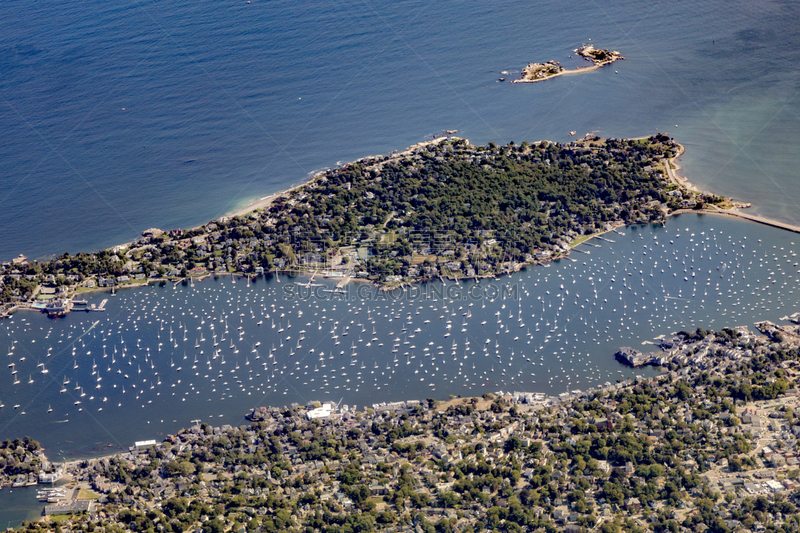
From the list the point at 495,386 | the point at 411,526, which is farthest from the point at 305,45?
the point at 411,526

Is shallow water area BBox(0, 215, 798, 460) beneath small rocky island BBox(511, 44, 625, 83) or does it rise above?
beneath

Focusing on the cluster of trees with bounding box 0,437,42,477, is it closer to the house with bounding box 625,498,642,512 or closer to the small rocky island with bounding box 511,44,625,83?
the house with bounding box 625,498,642,512

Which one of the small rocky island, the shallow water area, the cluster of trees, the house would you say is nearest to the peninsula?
the shallow water area

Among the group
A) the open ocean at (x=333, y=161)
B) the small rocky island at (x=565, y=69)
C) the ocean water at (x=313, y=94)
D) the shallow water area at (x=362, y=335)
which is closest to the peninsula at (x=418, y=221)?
the shallow water area at (x=362, y=335)

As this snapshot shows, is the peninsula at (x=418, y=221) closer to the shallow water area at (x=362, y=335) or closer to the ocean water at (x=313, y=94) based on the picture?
the shallow water area at (x=362, y=335)

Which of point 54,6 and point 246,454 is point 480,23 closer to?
point 54,6

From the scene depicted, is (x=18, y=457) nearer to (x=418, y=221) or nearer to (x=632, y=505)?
(x=418, y=221)
